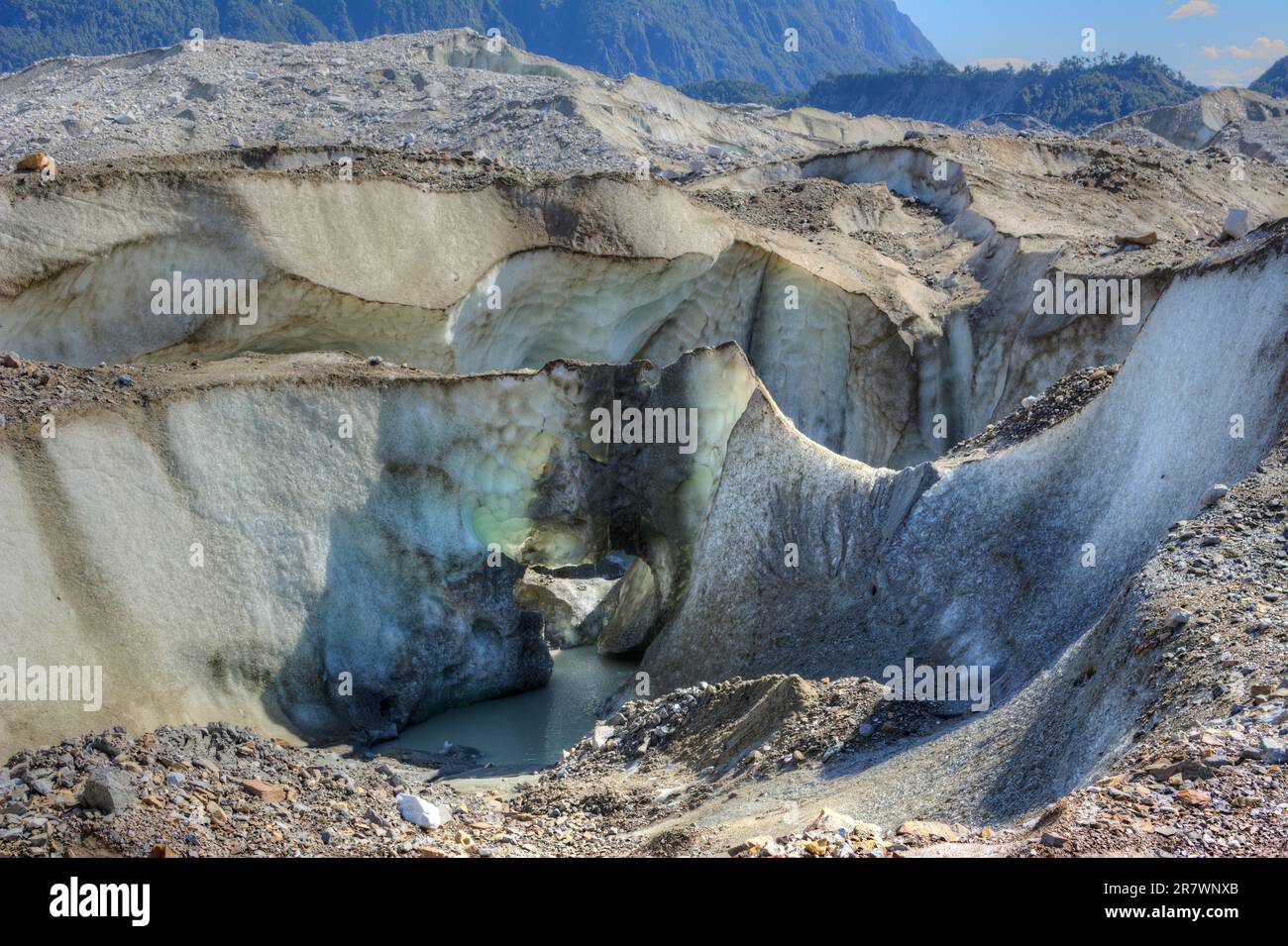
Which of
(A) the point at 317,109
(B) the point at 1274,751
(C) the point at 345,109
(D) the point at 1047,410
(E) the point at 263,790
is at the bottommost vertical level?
(E) the point at 263,790

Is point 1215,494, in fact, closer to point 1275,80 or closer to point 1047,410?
point 1047,410

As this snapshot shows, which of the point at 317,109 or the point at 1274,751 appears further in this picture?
the point at 317,109

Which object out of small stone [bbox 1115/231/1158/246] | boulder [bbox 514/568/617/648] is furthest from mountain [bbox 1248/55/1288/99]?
boulder [bbox 514/568/617/648]

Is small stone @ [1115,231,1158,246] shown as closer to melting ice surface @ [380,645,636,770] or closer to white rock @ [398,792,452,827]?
melting ice surface @ [380,645,636,770]

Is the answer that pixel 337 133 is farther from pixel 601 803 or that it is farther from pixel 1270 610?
pixel 1270 610

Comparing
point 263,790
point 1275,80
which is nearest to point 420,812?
point 263,790

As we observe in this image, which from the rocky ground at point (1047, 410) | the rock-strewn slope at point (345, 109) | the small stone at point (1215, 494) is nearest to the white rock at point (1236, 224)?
the rocky ground at point (1047, 410)

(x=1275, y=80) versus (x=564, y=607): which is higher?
(x=1275, y=80)
